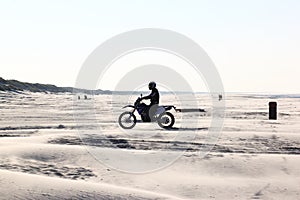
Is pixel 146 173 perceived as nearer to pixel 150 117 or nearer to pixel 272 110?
pixel 150 117

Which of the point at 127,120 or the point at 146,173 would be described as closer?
the point at 146,173

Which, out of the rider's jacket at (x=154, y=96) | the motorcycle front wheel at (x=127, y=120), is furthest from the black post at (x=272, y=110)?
the motorcycle front wheel at (x=127, y=120)

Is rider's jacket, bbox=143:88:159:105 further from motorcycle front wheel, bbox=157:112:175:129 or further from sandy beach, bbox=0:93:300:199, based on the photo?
sandy beach, bbox=0:93:300:199

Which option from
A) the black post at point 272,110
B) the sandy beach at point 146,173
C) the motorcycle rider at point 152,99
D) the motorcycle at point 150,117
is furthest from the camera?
the black post at point 272,110

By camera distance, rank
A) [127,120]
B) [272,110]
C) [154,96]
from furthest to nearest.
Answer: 1. [272,110]
2. [127,120]
3. [154,96]

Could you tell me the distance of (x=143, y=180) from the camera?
616 cm

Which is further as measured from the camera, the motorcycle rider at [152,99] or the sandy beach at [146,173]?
the motorcycle rider at [152,99]

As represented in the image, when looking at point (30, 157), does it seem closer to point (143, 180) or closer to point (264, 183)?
point (143, 180)

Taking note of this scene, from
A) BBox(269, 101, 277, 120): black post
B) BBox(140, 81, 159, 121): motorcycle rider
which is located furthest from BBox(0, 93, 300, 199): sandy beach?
BBox(269, 101, 277, 120): black post

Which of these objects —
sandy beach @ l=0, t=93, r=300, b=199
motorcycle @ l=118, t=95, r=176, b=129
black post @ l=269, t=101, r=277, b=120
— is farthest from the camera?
black post @ l=269, t=101, r=277, b=120

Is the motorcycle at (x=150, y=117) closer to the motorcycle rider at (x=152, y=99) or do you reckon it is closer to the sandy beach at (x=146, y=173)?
the motorcycle rider at (x=152, y=99)

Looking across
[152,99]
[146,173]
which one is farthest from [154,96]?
[146,173]

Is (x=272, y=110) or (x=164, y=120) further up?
(x=272, y=110)

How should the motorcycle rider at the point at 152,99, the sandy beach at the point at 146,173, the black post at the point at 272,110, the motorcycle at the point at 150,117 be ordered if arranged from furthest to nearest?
1. the black post at the point at 272,110
2. the motorcycle at the point at 150,117
3. the motorcycle rider at the point at 152,99
4. the sandy beach at the point at 146,173
